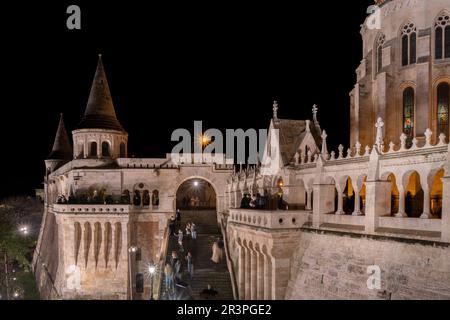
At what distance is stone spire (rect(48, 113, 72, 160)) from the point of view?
52.8 metres

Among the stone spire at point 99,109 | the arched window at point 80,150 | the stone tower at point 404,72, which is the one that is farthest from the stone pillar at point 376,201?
the arched window at point 80,150

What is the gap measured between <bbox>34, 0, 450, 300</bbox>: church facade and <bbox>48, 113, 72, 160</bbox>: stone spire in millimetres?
11930

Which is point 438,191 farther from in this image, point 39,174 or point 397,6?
point 39,174

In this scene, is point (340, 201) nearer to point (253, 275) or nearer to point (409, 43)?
point (253, 275)

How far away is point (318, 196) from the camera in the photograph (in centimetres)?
1875

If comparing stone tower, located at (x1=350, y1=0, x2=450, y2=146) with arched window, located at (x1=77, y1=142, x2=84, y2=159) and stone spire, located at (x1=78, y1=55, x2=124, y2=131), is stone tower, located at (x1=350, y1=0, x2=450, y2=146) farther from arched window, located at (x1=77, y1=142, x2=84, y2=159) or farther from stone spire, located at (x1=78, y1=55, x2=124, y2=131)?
arched window, located at (x1=77, y1=142, x2=84, y2=159)

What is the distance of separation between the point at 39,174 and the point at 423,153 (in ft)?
266

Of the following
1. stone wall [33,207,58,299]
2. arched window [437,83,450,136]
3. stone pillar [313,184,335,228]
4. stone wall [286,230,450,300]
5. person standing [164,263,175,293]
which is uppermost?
arched window [437,83,450,136]

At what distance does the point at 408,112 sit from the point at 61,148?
45085 millimetres

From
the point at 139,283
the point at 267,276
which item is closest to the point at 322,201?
the point at 267,276

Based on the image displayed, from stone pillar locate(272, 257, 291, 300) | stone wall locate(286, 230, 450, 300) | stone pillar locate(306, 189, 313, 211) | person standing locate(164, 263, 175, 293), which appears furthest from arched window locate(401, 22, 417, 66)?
person standing locate(164, 263, 175, 293)

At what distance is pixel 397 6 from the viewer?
75.3ft
